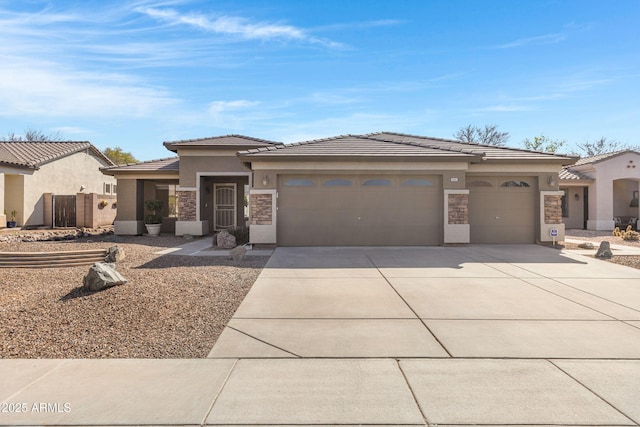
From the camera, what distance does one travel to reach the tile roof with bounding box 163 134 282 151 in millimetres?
15859

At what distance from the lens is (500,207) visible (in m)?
13.4

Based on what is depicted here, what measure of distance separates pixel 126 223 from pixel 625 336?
17.6 m

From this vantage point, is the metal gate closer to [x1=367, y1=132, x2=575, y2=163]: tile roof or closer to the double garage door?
the double garage door

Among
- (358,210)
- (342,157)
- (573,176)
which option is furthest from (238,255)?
(573,176)

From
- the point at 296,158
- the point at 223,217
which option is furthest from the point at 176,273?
the point at 223,217

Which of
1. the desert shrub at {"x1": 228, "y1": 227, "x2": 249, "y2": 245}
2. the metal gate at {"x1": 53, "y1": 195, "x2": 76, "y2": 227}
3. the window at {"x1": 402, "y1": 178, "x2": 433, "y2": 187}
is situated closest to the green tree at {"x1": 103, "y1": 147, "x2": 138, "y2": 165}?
the metal gate at {"x1": 53, "y1": 195, "x2": 76, "y2": 227}

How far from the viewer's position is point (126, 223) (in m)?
16.5

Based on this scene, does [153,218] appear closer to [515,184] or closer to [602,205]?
[515,184]

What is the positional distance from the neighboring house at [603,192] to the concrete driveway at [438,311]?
42.3ft

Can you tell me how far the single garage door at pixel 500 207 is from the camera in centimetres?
1338

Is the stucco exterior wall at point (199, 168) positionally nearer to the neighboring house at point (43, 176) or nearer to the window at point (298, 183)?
the window at point (298, 183)

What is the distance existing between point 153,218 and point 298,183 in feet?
26.1

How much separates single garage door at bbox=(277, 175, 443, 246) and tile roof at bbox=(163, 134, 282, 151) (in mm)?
4645

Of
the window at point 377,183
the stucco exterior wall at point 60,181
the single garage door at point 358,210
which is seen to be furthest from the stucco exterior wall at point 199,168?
the stucco exterior wall at point 60,181
